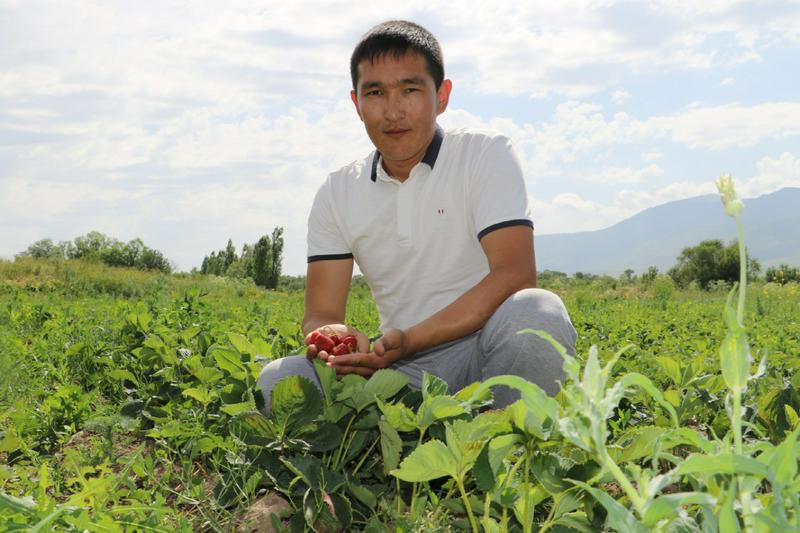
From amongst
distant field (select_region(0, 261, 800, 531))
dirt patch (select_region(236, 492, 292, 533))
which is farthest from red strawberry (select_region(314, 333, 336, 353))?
dirt patch (select_region(236, 492, 292, 533))

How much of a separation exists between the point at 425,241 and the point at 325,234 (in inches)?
21.0

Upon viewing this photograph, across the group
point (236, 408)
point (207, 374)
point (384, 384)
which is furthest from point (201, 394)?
point (384, 384)

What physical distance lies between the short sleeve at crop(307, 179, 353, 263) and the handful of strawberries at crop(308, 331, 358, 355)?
866mm

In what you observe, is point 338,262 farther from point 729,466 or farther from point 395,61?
point 729,466

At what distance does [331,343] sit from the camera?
2631 millimetres

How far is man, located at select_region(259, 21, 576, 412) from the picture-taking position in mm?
2746

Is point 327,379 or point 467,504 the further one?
point 327,379

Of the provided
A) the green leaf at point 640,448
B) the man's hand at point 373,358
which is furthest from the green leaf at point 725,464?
the man's hand at point 373,358

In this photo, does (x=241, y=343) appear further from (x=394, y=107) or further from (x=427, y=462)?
(x=427, y=462)

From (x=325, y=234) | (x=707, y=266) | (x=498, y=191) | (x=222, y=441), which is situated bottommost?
(x=707, y=266)

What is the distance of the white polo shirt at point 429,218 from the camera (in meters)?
3.14

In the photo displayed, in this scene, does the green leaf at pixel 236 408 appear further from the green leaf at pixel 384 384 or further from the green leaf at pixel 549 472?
the green leaf at pixel 549 472

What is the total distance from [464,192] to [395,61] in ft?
1.97

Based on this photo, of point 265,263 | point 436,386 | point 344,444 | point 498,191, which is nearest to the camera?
point 436,386
